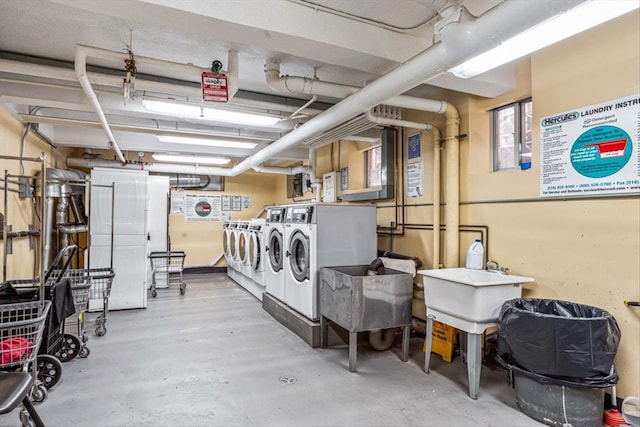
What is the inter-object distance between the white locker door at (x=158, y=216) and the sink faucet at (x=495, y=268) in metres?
5.38

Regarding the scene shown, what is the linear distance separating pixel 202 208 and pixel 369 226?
5.34m

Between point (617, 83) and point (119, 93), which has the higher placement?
point (119, 93)

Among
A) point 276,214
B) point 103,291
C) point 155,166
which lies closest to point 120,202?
point 103,291

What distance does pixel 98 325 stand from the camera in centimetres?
392

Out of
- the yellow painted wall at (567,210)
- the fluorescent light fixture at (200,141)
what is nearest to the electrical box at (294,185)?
the fluorescent light fixture at (200,141)

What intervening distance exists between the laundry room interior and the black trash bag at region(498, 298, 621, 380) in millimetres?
12

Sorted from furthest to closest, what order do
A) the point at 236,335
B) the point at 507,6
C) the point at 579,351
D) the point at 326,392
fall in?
the point at 236,335
the point at 326,392
the point at 579,351
the point at 507,6

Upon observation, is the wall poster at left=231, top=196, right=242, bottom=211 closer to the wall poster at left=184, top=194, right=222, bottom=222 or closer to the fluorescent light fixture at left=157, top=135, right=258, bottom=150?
the wall poster at left=184, top=194, right=222, bottom=222

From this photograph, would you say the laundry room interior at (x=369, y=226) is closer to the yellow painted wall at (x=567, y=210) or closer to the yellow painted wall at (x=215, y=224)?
the yellow painted wall at (x=567, y=210)

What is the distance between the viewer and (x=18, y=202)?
413 centimetres

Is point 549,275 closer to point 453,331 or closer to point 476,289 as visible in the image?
point 476,289

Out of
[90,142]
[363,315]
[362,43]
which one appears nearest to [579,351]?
[363,315]

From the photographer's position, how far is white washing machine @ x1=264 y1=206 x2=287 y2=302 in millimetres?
4404

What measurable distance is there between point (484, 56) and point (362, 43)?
2.61 feet
